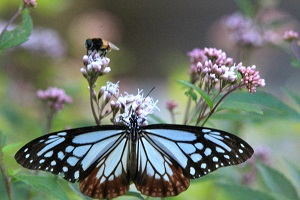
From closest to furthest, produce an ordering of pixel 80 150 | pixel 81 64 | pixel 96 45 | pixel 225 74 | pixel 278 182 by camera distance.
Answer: pixel 80 150
pixel 225 74
pixel 96 45
pixel 278 182
pixel 81 64

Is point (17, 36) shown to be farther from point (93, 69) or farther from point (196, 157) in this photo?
point (196, 157)

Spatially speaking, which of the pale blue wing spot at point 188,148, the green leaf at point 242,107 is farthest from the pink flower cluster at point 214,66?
the pale blue wing spot at point 188,148

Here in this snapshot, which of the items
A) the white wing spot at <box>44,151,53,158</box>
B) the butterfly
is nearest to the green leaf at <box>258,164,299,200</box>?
the butterfly

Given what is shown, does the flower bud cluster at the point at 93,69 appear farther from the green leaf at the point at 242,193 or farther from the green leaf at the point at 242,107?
the green leaf at the point at 242,193

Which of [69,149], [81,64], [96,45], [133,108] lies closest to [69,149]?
[69,149]

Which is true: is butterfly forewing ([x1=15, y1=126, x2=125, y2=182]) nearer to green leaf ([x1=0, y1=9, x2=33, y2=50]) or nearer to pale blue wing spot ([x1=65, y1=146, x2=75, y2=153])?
pale blue wing spot ([x1=65, y1=146, x2=75, y2=153])
